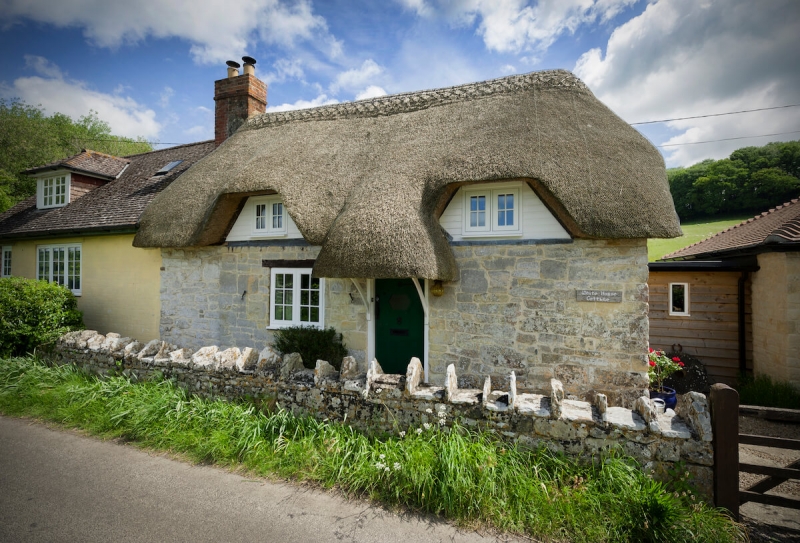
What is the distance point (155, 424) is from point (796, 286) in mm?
10730

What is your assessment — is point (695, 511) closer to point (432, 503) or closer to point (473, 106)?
point (432, 503)

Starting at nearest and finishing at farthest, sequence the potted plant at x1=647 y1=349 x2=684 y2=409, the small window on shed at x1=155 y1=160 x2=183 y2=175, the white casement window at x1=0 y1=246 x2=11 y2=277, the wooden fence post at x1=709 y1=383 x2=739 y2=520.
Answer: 1. the wooden fence post at x1=709 y1=383 x2=739 y2=520
2. the potted plant at x1=647 y1=349 x2=684 y2=409
3. the small window on shed at x1=155 y1=160 x2=183 y2=175
4. the white casement window at x1=0 y1=246 x2=11 y2=277

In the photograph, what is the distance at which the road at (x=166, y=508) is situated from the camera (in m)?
3.20

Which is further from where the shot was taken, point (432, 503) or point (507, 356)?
point (507, 356)

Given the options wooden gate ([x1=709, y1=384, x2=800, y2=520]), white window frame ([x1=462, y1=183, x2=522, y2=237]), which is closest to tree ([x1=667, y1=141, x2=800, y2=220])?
white window frame ([x1=462, y1=183, x2=522, y2=237])

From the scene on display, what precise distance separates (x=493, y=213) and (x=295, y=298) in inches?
165

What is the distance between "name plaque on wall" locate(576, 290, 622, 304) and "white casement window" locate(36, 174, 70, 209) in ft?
47.7

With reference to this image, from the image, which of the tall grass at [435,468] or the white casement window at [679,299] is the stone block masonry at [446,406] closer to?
the tall grass at [435,468]

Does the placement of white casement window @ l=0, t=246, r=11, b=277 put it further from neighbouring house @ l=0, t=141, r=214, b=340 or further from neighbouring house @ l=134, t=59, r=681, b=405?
neighbouring house @ l=134, t=59, r=681, b=405

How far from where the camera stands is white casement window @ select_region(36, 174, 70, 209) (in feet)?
38.5

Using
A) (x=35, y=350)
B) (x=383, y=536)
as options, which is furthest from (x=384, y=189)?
(x=35, y=350)

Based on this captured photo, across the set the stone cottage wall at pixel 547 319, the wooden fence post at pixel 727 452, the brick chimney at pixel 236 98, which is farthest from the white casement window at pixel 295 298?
the wooden fence post at pixel 727 452

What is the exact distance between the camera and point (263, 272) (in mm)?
7832

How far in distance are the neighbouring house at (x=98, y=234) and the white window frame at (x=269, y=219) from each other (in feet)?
9.61
